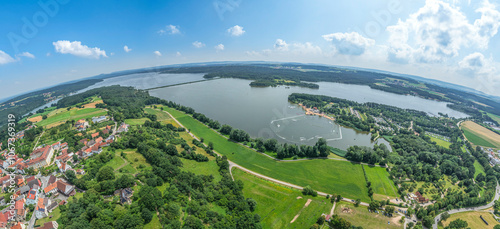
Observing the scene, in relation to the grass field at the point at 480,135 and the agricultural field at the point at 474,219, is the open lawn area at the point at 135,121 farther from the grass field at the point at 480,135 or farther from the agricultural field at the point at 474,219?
the grass field at the point at 480,135

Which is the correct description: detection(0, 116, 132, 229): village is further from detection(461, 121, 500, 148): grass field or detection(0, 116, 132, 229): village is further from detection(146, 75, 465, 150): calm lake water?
detection(461, 121, 500, 148): grass field

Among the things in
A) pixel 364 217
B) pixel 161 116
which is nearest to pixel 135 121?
pixel 161 116

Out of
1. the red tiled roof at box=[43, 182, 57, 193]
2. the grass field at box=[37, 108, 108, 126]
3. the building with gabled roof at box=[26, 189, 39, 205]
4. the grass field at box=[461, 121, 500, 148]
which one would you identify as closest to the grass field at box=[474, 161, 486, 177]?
the grass field at box=[461, 121, 500, 148]

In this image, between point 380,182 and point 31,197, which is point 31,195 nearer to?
point 31,197

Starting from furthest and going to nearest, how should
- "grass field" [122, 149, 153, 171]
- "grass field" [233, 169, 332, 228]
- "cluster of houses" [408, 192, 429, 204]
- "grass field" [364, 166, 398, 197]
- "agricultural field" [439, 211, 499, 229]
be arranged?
"grass field" [364, 166, 398, 197] < "grass field" [122, 149, 153, 171] < "cluster of houses" [408, 192, 429, 204] < "agricultural field" [439, 211, 499, 229] < "grass field" [233, 169, 332, 228]

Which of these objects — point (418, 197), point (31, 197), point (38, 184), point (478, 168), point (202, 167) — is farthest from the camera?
point (478, 168)

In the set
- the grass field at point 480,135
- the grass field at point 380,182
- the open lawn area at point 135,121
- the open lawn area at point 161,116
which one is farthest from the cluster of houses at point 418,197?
the open lawn area at point 135,121

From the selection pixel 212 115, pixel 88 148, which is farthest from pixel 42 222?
pixel 212 115

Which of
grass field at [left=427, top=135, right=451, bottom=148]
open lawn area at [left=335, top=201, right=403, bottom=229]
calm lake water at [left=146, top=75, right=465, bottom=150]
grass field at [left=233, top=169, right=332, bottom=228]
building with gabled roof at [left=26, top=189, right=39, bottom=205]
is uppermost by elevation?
calm lake water at [left=146, top=75, right=465, bottom=150]
